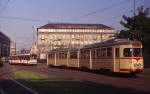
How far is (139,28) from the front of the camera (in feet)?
171

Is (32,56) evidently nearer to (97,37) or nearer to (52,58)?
(52,58)

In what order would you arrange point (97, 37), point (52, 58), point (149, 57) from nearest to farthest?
point (149, 57)
point (52, 58)
point (97, 37)

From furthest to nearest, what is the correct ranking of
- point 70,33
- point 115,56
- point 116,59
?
point 70,33, point 115,56, point 116,59

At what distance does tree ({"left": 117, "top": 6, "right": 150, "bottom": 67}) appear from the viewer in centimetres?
5027

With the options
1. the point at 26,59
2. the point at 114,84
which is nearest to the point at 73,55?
the point at 114,84

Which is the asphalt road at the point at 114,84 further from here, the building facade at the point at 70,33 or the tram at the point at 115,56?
the building facade at the point at 70,33

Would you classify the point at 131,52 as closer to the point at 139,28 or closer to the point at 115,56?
the point at 115,56

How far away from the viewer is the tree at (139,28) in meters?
50.3

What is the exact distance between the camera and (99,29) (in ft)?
508

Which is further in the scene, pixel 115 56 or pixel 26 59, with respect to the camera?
pixel 26 59

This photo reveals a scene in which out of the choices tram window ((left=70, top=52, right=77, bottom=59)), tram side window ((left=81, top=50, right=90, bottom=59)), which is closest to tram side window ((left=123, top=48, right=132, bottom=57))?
tram side window ((left=81, top=50, right=90, bottom=59))

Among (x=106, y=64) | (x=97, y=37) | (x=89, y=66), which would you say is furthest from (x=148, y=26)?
(x=97, y=37)

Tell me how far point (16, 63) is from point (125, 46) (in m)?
58.4

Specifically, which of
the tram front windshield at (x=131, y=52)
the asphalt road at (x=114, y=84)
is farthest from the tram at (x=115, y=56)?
the asphalt road at (x=114, y=84)
